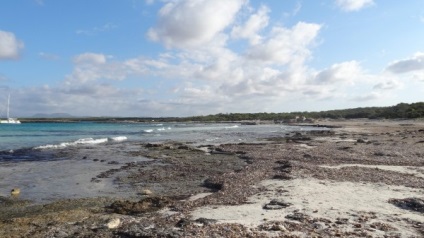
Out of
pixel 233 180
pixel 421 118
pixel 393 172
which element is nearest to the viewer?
pixel 233 180

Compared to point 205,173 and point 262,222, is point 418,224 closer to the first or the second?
point 262,222

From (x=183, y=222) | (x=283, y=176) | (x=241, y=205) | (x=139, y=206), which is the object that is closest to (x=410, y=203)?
(x=241, y=205)

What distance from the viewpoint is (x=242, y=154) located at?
3603 centimetres

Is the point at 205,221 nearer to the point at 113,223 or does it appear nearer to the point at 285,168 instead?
the point at 113,223

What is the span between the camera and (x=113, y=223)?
40.7 feet

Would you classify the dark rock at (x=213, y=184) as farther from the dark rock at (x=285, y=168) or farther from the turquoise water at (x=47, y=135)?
Result: the turquoise water at (x=47, y=135)

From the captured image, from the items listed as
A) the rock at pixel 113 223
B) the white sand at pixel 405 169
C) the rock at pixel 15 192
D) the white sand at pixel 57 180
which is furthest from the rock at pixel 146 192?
the white sand at pixel 405 169

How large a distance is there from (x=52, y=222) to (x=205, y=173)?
1311 cm

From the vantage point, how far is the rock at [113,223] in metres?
12.2

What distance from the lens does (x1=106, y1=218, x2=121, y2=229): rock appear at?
12.2 meters

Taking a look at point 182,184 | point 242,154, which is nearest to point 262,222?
point 182,184

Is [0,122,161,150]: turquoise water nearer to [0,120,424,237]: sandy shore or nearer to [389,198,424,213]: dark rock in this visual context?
[0,120,424,237]: sandy shore

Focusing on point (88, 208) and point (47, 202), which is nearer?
point (88, 208)

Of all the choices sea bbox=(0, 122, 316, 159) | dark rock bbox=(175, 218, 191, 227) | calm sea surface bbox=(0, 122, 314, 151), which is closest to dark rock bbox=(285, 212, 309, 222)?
dark rock bbox=(175, 218, 191, 227)
